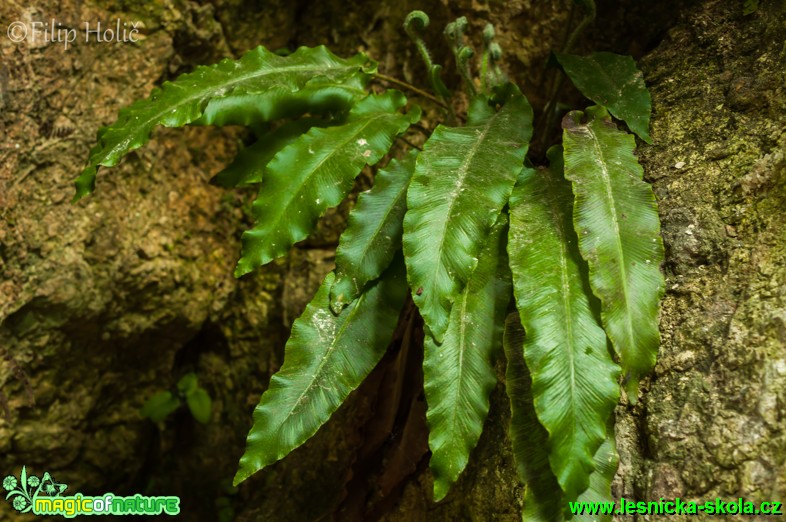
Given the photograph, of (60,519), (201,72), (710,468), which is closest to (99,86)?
(201,72)

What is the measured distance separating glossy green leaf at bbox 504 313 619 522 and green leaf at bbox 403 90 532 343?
0.18 metres

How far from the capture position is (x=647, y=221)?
1.17 meters

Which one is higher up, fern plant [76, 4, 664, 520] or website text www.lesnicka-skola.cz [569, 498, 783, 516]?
fern plant [76, 4, 664, 520]

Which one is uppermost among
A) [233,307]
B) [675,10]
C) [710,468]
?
[675,10]

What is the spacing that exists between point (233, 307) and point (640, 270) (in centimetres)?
141

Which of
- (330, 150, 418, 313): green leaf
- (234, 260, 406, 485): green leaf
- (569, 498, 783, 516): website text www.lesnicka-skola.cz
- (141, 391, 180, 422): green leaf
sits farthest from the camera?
(141, 391, 180, 422): green leaf

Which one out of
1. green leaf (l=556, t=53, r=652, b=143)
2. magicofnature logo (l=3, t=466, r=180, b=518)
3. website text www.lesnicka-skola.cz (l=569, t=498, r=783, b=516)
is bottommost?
magicofnature logo (l=3, t=466, r=180, b=518)

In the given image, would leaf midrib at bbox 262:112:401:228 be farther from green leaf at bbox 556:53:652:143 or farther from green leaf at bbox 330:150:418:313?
green leaf at bbox 556:53:652:143

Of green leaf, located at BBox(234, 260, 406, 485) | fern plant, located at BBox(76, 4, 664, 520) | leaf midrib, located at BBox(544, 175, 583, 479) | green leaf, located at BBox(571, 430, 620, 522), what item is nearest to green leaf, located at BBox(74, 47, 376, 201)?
fern plant, located at BBox(76, 4, 664, 520)

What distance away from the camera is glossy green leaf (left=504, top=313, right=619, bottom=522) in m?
1.05

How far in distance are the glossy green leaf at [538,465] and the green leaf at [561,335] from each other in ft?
0.16

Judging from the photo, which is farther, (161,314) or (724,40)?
(161,314)

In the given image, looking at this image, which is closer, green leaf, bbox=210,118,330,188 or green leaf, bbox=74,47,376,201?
green leaf, bbox=74,47,376,201

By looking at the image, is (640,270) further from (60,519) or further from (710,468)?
(60,519)
